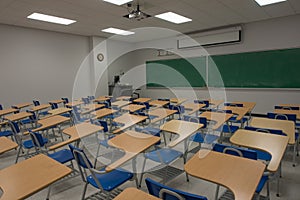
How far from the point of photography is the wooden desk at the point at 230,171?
4.59 ft

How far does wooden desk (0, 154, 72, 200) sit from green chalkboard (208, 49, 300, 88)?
6.82 m

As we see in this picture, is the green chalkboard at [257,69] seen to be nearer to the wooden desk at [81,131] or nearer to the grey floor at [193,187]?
the grey floor at [193,187]

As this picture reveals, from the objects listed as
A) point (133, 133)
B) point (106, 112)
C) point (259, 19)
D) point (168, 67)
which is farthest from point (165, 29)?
point (133, 133)

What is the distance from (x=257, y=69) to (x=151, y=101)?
3.81 meters

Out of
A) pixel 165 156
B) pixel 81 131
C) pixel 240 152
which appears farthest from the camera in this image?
pixel 81 131

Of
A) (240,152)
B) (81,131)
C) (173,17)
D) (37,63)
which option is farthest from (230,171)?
(37,63)

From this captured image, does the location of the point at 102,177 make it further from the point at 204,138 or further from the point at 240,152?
the point at 204,138

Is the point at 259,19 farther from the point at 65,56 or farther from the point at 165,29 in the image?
the point at 65,56

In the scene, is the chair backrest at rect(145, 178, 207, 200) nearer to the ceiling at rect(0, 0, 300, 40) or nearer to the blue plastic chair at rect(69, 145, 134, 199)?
the blue plastic chair at rect(69, 145, 134, 199)

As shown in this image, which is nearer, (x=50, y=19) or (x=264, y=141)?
(x=264, y=141)

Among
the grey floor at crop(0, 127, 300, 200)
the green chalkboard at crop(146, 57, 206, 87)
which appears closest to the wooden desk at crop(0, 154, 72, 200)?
the grey floor at crop(0, 127, 300, 200)

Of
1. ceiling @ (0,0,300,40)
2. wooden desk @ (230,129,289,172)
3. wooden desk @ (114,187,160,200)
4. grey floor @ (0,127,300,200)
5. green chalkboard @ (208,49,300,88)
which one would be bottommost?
grey floor @ (0,127,300,200)

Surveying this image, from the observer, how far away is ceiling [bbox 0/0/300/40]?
4.46 meters

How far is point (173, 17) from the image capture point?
5789mm
